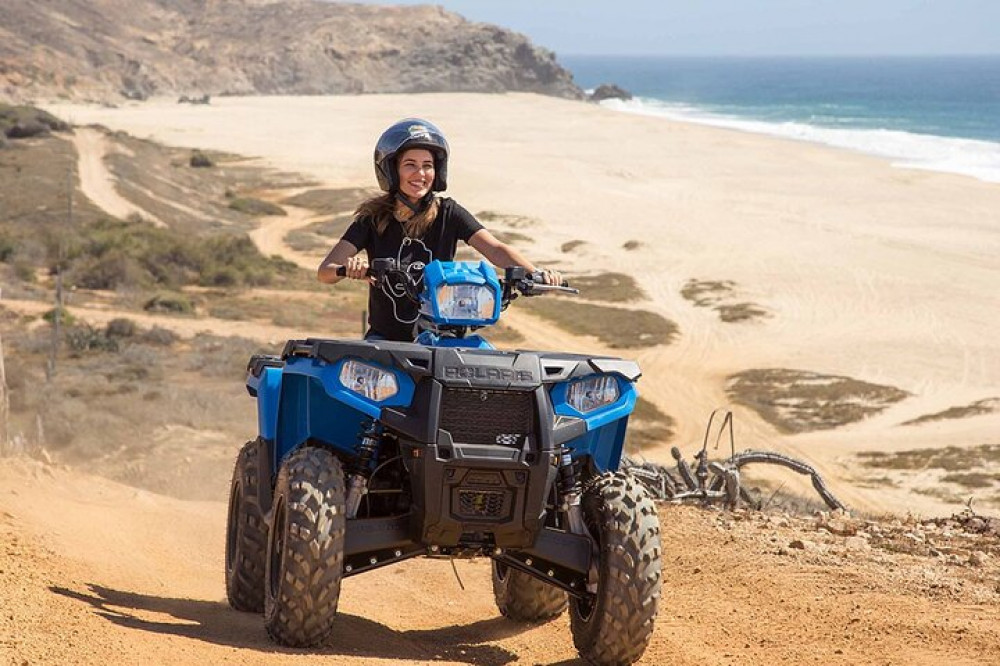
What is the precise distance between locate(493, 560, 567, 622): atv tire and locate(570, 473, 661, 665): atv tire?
4.33ft

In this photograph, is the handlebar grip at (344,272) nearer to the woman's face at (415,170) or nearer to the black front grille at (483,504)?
the woman's face at (415,170)

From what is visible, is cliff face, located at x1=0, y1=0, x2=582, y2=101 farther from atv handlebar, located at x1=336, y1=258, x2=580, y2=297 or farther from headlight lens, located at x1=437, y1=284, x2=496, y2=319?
headlight lens, located at x1=437, y1=284, x2=496, y2=319

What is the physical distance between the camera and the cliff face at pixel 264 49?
11656 centimetres

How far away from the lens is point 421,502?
19.1 feet

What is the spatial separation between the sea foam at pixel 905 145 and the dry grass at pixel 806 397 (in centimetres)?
4061

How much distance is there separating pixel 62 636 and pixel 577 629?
2234mm

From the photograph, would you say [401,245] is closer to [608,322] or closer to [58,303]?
[58,303]

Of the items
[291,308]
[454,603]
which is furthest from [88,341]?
[454,603]

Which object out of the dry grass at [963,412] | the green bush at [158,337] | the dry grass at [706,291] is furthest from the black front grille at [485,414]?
the dry grass at [706,291]

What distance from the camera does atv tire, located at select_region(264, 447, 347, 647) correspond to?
5852mm

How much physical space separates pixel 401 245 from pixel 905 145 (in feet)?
283

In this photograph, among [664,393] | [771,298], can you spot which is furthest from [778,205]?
[664,393]

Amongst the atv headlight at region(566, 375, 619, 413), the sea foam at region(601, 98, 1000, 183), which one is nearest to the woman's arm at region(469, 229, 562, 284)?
the atv headlight at region(566, 375, 619, 413)

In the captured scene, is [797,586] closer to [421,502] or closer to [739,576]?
[739,576]
